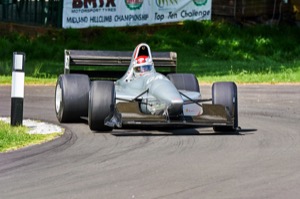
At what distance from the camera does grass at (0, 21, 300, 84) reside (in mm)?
27417

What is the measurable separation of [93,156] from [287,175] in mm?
2372

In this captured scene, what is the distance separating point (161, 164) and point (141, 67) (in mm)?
4379

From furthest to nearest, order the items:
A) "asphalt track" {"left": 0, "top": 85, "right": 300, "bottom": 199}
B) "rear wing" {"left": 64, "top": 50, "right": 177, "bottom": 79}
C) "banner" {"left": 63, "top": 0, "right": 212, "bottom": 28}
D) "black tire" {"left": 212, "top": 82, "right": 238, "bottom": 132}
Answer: "banner" {"left": 63, "top": 0, "right": 212, "bottom": 28}, "rear wing" {"left": 64, "top": 50, "right": 177, "bottom": 79}, "black tire" {"left": 212, "top": 82, "right": 238, "bottom": 132}, "asphalt track" {"left": 0, "top": 85, "right": 300, "bottom": 199}

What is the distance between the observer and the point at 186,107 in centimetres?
1428

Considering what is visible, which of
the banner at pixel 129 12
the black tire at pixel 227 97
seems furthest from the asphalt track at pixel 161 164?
the banner at pixel 129 12

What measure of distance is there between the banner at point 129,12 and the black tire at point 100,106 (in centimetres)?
1726

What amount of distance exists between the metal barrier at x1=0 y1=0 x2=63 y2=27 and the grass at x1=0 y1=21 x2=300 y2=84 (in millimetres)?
496

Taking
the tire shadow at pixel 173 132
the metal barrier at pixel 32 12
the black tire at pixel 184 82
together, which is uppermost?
the metal barrier at pixel 32 12

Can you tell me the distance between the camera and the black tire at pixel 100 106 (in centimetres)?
1391

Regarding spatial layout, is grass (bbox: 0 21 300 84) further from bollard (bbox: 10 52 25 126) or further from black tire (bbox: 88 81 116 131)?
black tire (bbox: 88 81 116 131)

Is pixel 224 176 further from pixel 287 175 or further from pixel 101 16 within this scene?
pixel 101 16

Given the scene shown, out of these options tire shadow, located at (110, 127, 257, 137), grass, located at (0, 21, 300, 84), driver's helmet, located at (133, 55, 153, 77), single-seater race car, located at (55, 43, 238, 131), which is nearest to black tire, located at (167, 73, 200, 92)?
single-seater race car, located at (55, 43, 238, 131)

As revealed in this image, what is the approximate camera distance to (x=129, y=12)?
32.1 meters

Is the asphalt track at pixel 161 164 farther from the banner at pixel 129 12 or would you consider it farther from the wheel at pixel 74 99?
the banner at pixel 129 12
